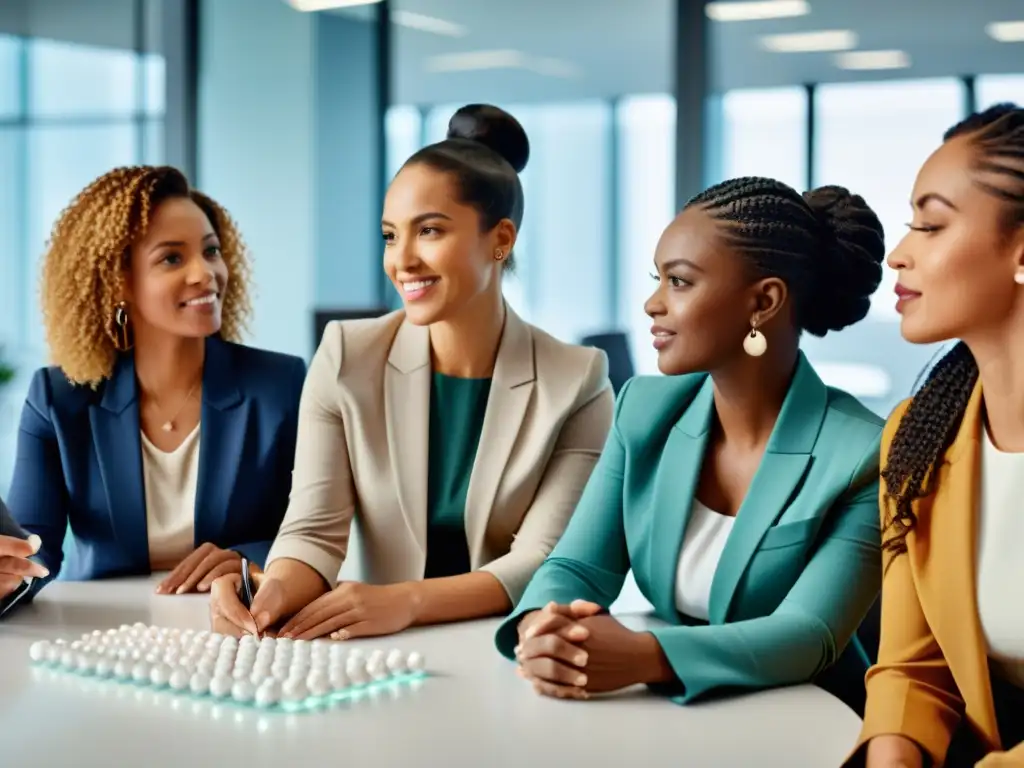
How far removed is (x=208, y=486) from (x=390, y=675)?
963mm

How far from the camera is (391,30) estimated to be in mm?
6527

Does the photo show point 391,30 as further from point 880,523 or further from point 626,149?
point 880,523

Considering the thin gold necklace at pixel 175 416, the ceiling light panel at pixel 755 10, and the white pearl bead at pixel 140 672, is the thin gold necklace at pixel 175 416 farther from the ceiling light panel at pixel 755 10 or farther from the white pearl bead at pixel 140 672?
the ceiling light panel at pixel 755 10

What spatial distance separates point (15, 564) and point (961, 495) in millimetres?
1455

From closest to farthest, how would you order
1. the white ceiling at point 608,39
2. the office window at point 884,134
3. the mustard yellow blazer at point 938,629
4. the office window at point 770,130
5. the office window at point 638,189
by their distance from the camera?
the mustard yellow blazer at point 938,629
the white ceiling at point 608,39
the office window at point 884,134
the office window at point 770,130
the office window at point 638,189

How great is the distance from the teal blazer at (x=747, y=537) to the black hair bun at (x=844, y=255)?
4.0 inches

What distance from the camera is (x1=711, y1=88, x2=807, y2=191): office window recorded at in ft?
20.0

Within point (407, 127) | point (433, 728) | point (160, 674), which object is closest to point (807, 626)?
point (433, 728)

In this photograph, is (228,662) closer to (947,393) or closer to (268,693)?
(268,693)

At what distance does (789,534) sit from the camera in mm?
1750

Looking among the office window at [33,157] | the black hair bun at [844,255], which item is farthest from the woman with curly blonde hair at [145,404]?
the office window at [33,157]

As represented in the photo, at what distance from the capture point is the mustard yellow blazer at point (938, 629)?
150 centimetres

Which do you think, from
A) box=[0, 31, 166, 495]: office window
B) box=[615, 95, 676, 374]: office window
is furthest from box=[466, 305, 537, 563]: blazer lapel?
box=[615, 95, 676, 374]: office window

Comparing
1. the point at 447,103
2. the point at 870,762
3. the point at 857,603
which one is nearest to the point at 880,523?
the point at 857,603
